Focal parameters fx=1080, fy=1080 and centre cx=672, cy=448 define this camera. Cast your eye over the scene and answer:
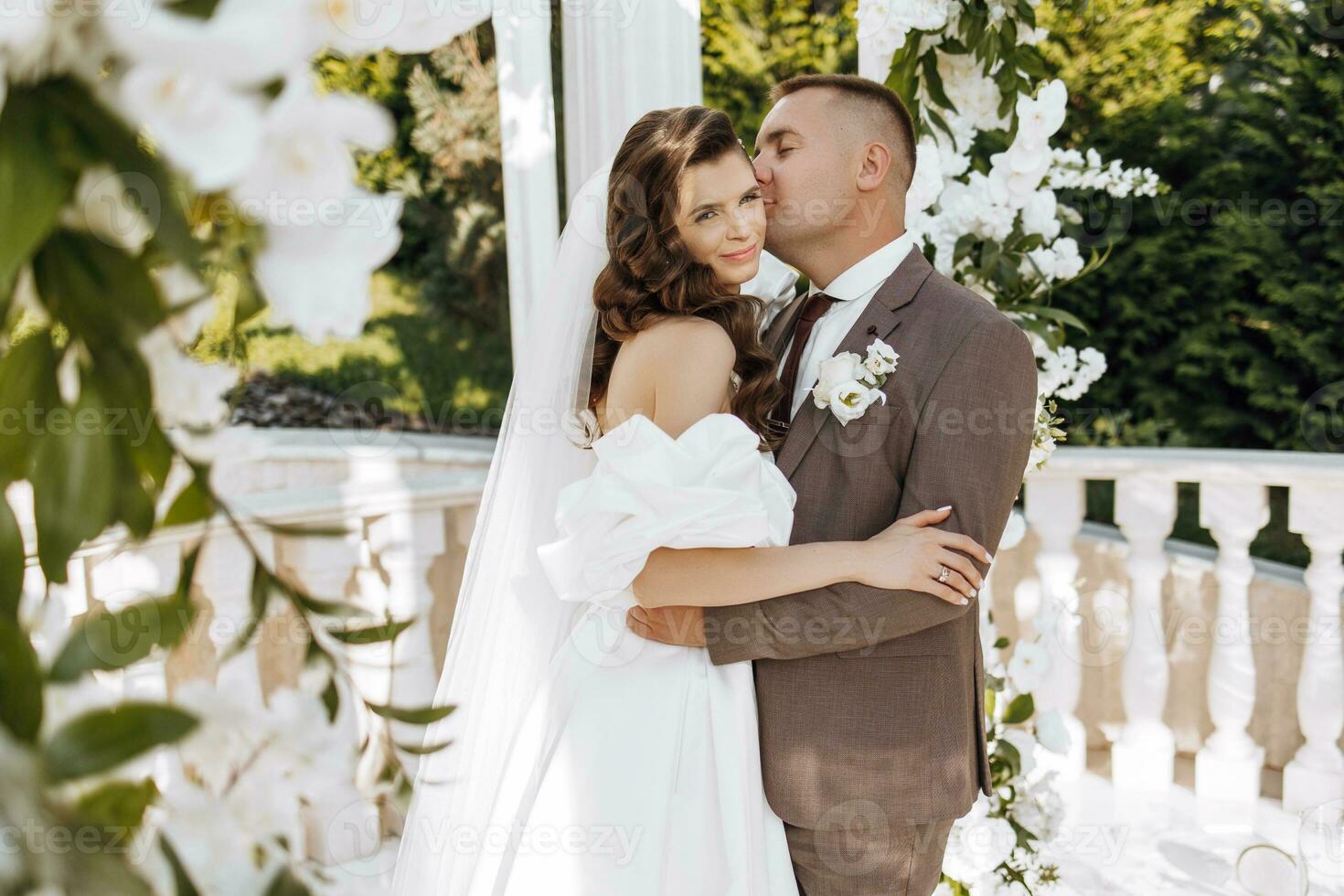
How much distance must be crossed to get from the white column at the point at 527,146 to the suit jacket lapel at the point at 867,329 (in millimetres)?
1150

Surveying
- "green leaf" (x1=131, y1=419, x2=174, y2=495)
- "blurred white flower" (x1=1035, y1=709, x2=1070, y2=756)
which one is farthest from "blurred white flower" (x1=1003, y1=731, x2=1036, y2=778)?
"green leaf" (x1=131, y1=419, x2=174, y2=495)

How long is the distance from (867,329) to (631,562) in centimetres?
59

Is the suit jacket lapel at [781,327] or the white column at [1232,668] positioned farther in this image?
the white column at [1232,668]

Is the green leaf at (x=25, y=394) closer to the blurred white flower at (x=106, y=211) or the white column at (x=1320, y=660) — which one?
the blurred white flower at (x=106, y=211)

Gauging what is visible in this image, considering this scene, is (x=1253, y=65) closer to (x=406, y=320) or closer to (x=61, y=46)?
(x=406, y=320)

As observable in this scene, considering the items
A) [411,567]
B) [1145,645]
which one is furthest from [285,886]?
[1145,645]

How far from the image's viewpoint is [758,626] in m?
1.70

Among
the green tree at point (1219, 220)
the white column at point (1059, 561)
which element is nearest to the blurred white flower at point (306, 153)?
the white column at point (1059, 561)

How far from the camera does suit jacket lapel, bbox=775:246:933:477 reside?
70.1 inches

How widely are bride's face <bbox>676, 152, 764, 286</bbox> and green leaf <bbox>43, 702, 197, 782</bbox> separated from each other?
5.25ft

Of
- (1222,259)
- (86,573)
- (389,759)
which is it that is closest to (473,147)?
(1222,259)

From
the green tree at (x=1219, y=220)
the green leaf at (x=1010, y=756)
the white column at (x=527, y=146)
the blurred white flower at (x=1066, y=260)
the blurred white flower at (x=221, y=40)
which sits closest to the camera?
the blurred white flower at (x=221, y=40)

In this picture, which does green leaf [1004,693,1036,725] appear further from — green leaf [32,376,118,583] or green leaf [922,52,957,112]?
green leaf [32,376,118,583]

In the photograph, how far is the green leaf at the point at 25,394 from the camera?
30 cm
